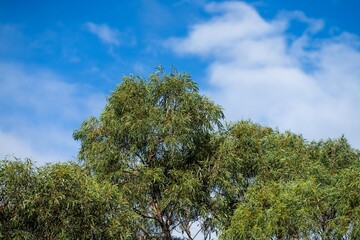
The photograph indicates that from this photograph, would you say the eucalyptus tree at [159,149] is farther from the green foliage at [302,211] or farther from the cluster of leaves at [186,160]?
the green foliage at [302,211]

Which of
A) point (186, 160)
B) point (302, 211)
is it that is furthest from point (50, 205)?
point (186, 160)

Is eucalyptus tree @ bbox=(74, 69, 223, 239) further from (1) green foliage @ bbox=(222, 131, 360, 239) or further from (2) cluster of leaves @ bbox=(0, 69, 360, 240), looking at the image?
(1) green foliage @ bbox=(222, 131, 360, 239)

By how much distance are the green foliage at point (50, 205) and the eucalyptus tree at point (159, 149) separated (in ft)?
15.4

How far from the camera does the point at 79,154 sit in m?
21.5

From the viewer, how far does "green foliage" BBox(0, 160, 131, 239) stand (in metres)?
13.5

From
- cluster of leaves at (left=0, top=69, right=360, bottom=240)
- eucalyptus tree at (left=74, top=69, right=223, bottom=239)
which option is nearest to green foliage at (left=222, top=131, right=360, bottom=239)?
cluster of leaves at (left=0, top=69, right=360, bottom=240)

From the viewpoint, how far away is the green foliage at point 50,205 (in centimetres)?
1350

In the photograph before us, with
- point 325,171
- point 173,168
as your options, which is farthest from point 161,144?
point 325,171

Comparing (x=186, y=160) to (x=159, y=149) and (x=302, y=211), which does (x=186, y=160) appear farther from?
(x=302, y=211)

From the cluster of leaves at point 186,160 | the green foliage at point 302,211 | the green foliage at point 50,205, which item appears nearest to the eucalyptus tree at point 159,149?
the cluster of leaves at point 186,160

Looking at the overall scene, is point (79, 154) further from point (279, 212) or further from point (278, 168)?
point (279, 212)

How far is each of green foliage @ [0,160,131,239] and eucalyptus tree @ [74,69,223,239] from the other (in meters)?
4.69

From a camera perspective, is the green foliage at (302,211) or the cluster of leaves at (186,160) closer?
the green foliage at (302,211)

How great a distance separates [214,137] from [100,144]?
4.42 m
